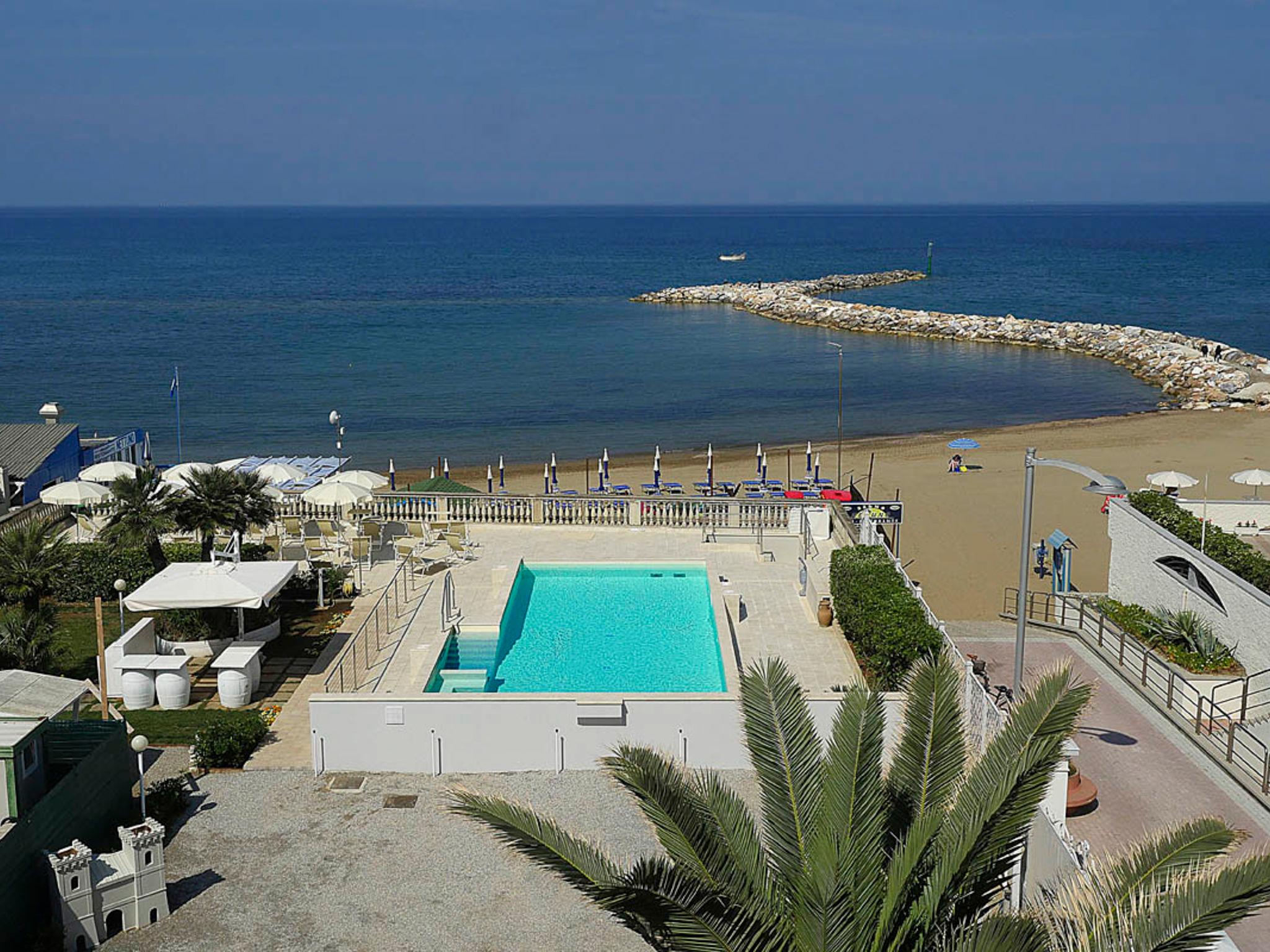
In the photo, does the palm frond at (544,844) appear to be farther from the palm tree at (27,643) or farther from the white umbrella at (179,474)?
the white umbrella at (179,474)

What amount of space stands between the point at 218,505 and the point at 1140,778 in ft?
45.8

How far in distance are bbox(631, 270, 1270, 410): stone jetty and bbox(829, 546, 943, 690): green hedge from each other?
36.2 metres

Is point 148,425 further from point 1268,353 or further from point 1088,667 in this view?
point 1268,353

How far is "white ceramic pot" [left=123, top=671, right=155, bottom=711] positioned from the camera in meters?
16.5

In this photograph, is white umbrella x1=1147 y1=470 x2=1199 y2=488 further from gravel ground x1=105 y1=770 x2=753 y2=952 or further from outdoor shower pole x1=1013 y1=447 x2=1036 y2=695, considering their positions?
gravel ground x1=105 y1=770 x2=753 y2=952

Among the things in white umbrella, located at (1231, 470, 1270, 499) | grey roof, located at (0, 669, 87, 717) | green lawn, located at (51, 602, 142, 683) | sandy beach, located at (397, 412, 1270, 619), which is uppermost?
grey roof, located at (0, 669, 87, 717)

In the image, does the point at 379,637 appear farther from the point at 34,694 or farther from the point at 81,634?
the point at 34,694

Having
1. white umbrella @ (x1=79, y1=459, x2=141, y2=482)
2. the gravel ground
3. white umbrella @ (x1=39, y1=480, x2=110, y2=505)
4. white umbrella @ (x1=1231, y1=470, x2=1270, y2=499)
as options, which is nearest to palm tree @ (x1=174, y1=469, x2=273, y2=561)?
white umbrella @ (x1=39, y1=480, x2=110, y2=505)

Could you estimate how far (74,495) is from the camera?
23.1 m

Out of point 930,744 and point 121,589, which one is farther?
point 121,589

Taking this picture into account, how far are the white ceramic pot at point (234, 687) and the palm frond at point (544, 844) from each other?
10005 mm

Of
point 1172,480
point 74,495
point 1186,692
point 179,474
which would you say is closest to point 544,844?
point 1186,692

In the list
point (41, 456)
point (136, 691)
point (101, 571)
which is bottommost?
point (136, 691)

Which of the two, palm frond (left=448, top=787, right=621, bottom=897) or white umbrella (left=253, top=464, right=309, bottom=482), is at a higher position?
palm frond (left=448, top=787, right=621, bottom=897)
